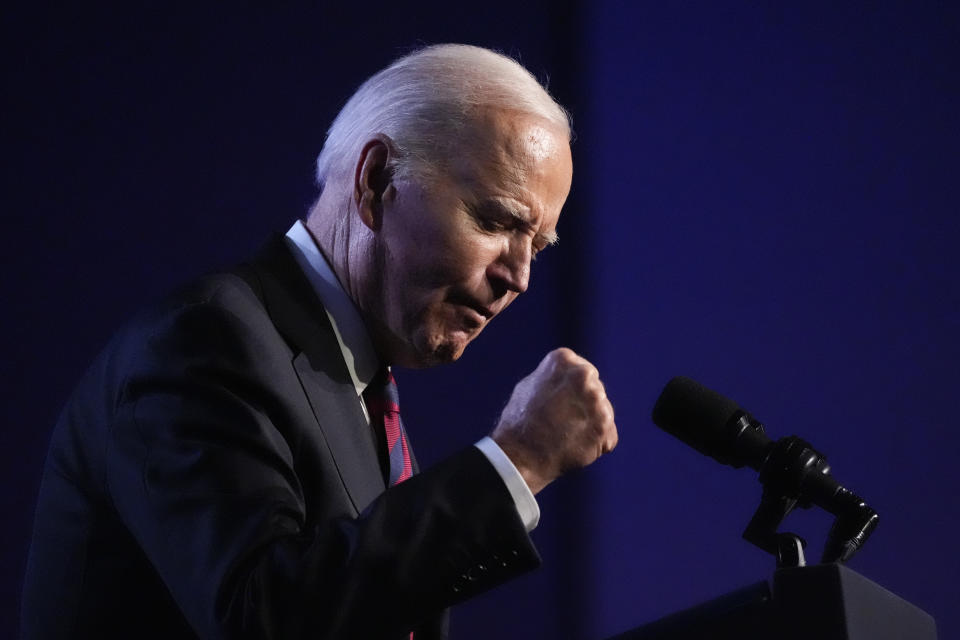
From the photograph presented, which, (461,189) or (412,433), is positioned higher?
(461,189)

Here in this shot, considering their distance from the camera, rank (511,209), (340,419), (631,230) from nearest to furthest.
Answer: (340,419) < (511,209) < (631,230)

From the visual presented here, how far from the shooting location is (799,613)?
0.88m

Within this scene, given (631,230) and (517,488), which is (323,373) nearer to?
(517,488)

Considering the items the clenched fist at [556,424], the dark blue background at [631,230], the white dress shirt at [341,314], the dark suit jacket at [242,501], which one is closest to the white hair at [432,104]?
the white dress shirt at [341,314]

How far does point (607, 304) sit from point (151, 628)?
1.77m

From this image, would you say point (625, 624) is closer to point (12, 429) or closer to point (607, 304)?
point (607, 304)

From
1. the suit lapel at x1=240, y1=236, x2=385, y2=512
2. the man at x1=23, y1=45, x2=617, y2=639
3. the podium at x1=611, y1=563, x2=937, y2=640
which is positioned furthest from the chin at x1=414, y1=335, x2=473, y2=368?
the podium at x1=611, y1=563, x2=937, y2=640

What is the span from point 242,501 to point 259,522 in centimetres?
Answer: 3

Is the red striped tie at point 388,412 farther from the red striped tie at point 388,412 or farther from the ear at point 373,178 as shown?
the ear at point 373,178

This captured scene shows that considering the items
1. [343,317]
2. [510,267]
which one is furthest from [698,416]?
[343,317]

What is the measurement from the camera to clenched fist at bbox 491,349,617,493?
1044 mm

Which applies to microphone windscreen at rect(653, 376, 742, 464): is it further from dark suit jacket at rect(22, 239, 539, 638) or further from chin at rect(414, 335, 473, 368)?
chin at rect(414, 335, 473, 368)

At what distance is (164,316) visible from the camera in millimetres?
1159

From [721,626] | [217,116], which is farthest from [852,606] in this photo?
[217,116]
